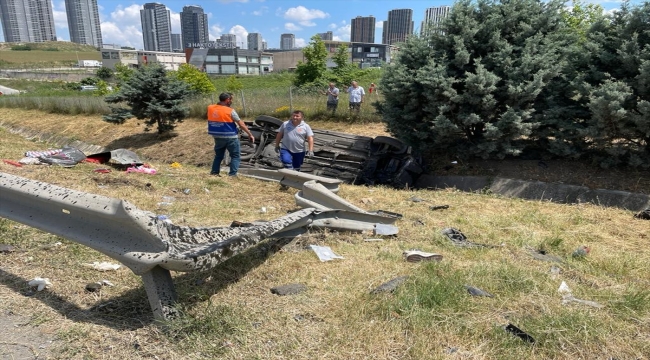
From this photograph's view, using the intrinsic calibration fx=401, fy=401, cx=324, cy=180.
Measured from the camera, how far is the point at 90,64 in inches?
5236

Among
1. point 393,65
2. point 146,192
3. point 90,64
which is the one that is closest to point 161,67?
point 393,65

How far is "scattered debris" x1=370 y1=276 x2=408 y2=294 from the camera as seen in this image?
2777mm

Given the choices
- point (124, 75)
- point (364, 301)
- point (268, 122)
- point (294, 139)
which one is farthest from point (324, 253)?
point (124, 75)

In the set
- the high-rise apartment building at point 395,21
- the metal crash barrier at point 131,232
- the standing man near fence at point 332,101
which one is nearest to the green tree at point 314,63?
the standing man near fence at point 332,101

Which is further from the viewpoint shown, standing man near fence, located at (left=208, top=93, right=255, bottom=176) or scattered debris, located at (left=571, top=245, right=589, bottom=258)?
standing man near fence, located at (left=208, top=93, right=255, bottom=176)

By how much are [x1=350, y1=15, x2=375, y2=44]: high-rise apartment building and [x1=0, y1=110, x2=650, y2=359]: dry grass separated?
20120 cm

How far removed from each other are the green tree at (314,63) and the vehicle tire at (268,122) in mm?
26198

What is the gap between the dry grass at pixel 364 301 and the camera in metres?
2.18

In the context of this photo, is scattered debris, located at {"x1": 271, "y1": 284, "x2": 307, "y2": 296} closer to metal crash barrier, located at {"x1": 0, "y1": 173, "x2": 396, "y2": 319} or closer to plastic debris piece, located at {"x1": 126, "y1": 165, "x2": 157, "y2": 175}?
metal crash barrier, located at {"x1": 0, "y1": 173, "x2": 396, "y2": 319}

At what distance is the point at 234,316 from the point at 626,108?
24.8 ft

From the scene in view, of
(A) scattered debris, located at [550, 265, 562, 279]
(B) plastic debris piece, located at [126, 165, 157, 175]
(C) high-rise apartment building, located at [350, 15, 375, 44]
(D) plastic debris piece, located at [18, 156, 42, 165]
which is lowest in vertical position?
(B) plastic debris piece, located at [126, 165, 157, 175]

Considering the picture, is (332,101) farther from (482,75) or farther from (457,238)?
(457,238)

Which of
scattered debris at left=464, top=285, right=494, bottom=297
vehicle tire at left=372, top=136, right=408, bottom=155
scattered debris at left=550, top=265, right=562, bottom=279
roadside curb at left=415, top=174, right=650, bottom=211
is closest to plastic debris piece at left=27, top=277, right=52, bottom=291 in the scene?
scattered debris at left=464, top=285, right=494, bottom=297

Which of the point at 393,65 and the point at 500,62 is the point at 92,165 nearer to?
the point at 393,65
